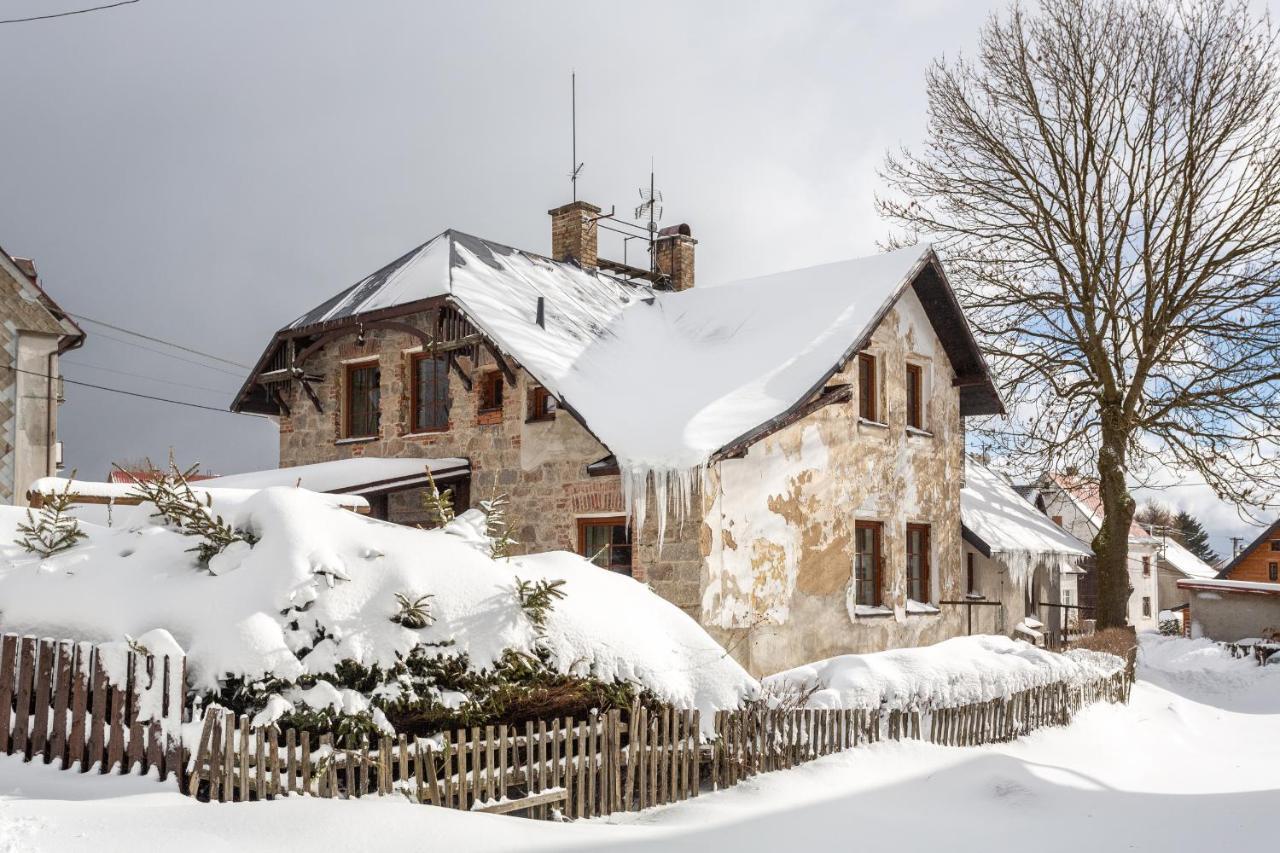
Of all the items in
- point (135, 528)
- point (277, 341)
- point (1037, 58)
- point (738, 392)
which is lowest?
point (135, 528)

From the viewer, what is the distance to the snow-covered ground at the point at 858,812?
Result: 199 inches

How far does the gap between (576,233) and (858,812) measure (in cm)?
1432

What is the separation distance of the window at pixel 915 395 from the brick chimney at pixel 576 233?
21.1ft

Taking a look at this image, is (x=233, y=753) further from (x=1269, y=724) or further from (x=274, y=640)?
(x=1269, y=724)

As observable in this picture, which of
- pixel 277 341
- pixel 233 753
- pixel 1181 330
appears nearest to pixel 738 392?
pixel 277 341

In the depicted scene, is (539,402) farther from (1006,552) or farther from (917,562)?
(1006,552)

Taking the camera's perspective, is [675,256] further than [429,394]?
Yes

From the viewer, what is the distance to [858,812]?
778 cm

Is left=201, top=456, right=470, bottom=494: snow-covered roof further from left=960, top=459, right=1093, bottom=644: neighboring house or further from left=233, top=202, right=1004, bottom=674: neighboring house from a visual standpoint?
left=960, top=459, right=1093, bottom=644: neighboring house

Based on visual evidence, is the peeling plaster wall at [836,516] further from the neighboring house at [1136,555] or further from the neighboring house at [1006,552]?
the neighboring house at [1136,555]

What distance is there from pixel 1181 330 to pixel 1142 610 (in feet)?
116

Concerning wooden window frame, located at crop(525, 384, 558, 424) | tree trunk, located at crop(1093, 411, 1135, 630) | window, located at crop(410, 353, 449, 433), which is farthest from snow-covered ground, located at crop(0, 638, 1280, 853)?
window, located at crop(410, 353, 449, 433)

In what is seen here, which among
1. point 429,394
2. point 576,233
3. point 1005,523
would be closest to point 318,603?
point 429,394

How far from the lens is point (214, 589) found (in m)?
6.76
